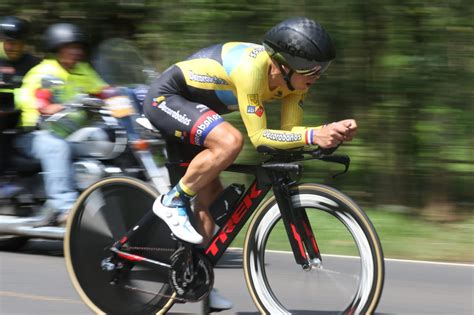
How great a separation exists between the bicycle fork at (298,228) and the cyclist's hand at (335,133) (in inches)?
15.5

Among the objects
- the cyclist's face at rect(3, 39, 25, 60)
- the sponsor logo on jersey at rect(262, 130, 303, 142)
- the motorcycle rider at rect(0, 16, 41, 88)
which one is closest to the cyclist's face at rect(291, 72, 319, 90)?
the sponsor logo on jersey at rect(262, 130, 303, 142)

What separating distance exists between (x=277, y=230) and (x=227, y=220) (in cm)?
29

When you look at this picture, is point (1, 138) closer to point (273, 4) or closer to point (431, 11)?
point (273, 4)

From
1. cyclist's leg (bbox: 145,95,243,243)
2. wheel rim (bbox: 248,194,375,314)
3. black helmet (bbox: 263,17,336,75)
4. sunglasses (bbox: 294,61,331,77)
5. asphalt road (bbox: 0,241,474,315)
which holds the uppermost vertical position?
black helmet (bbox: 263,17,336,75)

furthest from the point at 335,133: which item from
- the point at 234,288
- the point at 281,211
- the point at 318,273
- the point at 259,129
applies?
the point at 234,288

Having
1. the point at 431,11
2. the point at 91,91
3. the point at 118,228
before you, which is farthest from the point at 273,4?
the point at 118,228

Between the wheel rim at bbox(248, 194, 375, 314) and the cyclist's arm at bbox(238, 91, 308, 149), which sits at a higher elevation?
the cyclist's arm at bbox(238, 91, 308, 149)

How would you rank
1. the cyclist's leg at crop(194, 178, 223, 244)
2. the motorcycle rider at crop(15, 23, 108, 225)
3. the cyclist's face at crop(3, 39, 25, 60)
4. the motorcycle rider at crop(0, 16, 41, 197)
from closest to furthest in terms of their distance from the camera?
the cyclist's leg at crop(194, 178, 223, 244) → the motorcycle rider at crop(15, 23, 108, 225) → the motorcycle rider at crop(0, 16, 41, 197) → the cyclist's face at crop(3, 39, 25, 60)

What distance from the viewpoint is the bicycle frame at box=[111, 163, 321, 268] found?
488 cm

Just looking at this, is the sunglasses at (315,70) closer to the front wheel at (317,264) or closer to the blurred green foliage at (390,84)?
the front wheel at (317,264)

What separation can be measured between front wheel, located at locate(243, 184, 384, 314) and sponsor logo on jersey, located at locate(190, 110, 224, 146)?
51cm

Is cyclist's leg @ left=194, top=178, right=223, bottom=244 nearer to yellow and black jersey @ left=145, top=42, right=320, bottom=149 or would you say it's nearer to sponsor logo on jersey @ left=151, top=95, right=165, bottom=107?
yellow and black jersey @ left=145, top=42, right=320, bottom=149

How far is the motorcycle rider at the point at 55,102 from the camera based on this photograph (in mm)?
7758

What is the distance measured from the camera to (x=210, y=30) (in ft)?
34.7
